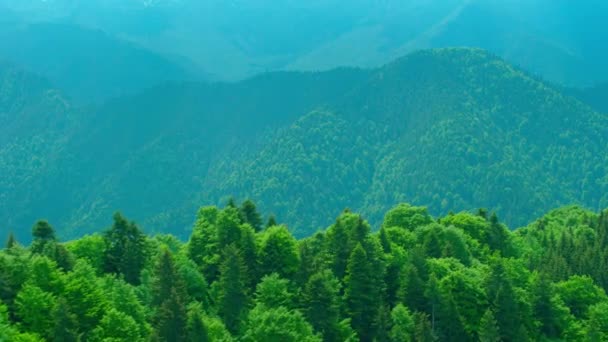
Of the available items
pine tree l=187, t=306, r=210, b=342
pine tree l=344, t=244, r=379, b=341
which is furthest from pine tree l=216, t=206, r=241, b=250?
Answer: pine tree l=187, t=306, r=210, b=342

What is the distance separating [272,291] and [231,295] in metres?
3.37

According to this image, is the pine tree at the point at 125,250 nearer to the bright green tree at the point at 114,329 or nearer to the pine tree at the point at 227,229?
the pine tree at the point at 227,229

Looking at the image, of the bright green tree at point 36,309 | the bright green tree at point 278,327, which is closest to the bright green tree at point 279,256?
the bright green tree at point 278,327

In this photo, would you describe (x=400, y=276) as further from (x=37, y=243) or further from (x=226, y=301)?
(x=37, y=243)

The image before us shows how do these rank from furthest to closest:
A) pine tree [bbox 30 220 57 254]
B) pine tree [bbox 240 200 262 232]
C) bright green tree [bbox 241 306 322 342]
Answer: pine tree [bbox 240 200 262 232] < pine tree [bbox 30 220 57 254] < bright green tree [bbox 241 306 322 342]

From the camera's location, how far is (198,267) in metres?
81.6

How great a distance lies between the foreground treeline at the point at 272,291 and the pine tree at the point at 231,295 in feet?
0.31

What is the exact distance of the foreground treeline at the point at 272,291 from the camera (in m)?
59.2

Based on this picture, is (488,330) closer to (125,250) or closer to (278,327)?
(278,327)

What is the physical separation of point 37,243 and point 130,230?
27.9 feet

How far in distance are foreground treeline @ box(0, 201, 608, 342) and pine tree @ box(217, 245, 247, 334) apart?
0.31 feet

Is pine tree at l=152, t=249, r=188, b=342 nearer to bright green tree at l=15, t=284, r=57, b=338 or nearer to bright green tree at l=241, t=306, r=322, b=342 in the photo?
bright green tree at l=241, t=306, r=322, b=342

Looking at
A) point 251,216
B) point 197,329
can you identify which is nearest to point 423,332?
point 197,329

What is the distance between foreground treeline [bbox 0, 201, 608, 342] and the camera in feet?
194
